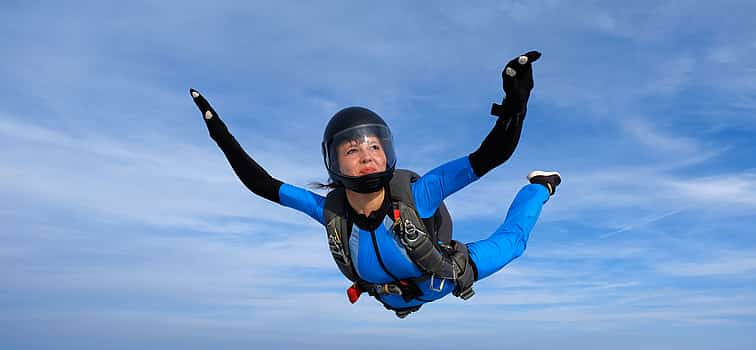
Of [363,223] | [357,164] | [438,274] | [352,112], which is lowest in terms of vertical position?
[438,274]

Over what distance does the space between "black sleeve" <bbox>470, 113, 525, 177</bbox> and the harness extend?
2.07ft

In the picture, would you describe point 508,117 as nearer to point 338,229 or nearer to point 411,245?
point 411,245

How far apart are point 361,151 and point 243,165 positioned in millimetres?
1313

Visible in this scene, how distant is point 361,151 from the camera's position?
5.11m

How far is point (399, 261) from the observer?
→ 205 inches

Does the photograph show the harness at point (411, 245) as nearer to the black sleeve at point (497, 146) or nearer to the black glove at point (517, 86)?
the black sleeve at point (497, 146)

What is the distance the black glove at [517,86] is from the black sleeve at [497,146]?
0.06 metres

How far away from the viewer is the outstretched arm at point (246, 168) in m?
5.79

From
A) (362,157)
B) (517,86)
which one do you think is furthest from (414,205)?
(517,86)

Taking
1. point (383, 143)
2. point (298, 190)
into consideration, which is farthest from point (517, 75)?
point (298, 190)

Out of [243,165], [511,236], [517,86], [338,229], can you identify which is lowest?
[338,229]

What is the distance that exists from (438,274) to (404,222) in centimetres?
57

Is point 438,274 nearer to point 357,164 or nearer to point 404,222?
point 404,222

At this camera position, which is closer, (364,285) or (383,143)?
(383,143)
